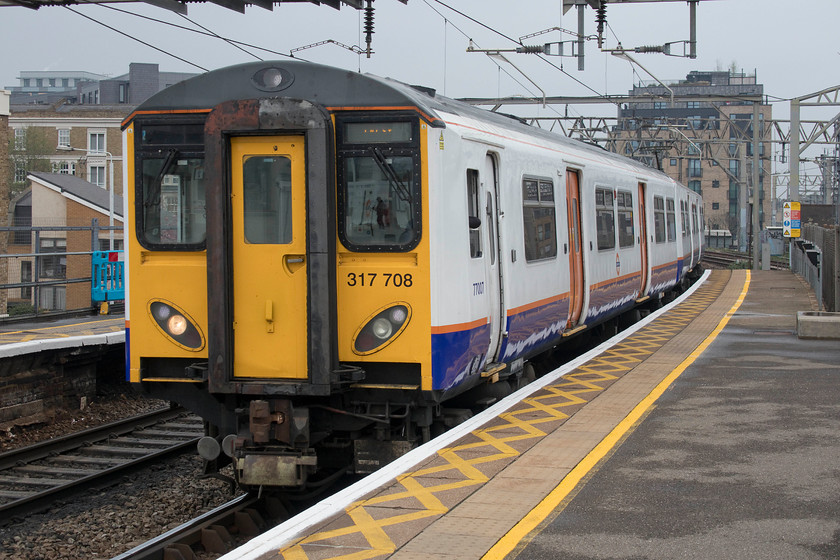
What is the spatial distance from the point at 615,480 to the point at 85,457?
22.1 feet

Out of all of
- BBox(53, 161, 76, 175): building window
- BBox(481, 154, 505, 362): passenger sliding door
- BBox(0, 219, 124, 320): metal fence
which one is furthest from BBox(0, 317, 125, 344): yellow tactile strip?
BBox(53, 161, 76, 175): building window

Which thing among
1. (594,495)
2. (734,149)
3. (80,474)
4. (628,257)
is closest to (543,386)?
(594,495)

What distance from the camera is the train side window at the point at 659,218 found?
19.6 meters

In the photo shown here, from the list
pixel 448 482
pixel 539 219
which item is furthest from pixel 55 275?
pixel 448 482

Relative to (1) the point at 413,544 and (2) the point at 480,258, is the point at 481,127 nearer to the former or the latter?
(2) the point at 480,258

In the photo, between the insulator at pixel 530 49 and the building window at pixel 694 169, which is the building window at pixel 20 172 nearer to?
the insulator at pixel 530 49

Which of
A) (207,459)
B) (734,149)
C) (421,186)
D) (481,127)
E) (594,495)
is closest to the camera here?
(594,495)

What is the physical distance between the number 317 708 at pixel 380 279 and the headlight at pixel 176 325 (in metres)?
1.28

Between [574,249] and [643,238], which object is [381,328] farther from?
[643,238]

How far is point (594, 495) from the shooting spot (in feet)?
20.6

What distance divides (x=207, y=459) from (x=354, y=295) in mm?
1861

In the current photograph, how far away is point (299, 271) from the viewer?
7.41 metres

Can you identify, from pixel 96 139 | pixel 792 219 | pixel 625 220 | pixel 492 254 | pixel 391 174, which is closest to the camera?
pixel 391 174

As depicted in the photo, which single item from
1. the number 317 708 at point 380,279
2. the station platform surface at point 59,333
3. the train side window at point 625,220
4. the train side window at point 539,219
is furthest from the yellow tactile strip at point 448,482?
the station platform surface at point 59,333
